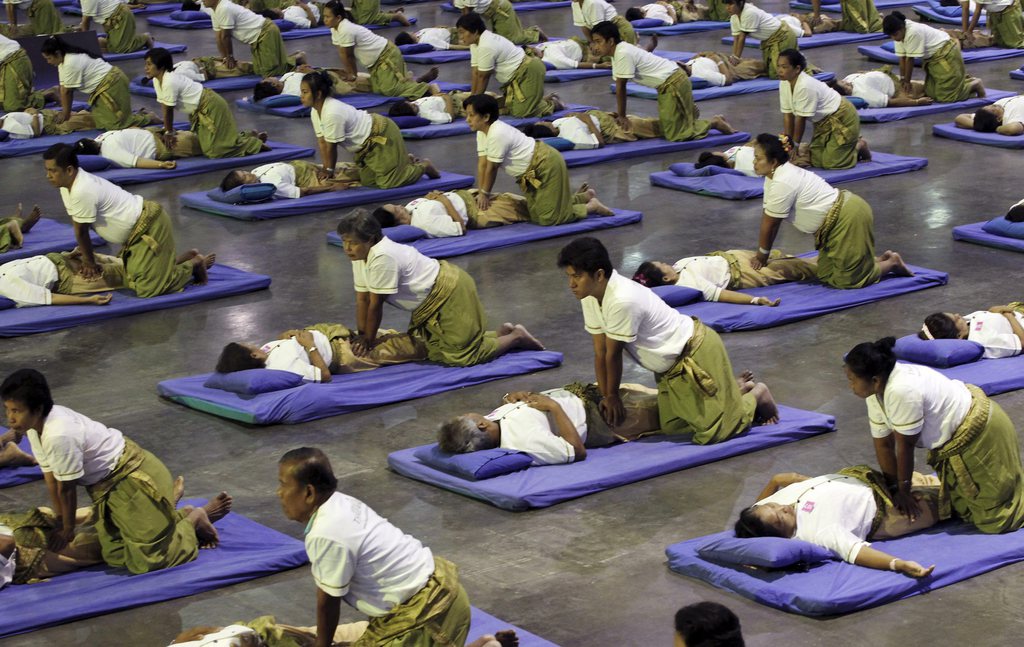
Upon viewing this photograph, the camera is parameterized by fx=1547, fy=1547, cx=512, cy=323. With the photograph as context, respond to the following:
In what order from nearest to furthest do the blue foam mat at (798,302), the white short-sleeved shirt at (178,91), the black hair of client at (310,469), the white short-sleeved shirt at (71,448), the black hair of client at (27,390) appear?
the black hair of client at (310,469), the black hair of client at (27,390), the white short-sleeved shirt at (71,448), the blue foam mat at (798,302), the white short-sleeved shirt at (178,91)

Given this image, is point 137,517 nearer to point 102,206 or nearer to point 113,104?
point 102,206

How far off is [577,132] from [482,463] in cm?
680

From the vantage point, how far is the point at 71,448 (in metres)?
5.80

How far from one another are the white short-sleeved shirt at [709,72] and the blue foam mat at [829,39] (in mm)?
2089

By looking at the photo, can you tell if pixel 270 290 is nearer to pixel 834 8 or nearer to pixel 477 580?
pixel 477 580

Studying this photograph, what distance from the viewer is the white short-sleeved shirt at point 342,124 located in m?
11.4

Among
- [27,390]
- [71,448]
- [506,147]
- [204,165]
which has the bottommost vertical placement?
[204,165]

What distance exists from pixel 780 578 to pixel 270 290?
5152 mm

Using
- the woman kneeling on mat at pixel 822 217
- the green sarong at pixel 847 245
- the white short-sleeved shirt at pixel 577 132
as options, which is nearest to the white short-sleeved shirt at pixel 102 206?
the woman kneeling on mat at pixel 822 217

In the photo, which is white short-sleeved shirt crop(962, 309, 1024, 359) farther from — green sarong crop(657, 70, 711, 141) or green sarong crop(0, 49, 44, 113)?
green sarong crop(0, 49, 44, 113)

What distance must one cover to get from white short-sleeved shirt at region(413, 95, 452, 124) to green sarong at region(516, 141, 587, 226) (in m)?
3.39

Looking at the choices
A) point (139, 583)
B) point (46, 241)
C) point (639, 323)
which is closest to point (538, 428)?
point (639, 323)

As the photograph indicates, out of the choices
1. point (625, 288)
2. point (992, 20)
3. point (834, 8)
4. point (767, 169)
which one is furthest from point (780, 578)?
point (834, 8)

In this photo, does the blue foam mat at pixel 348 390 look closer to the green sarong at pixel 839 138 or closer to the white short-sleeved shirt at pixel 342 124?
the white short-sleeved shirt at pixel 342 124
